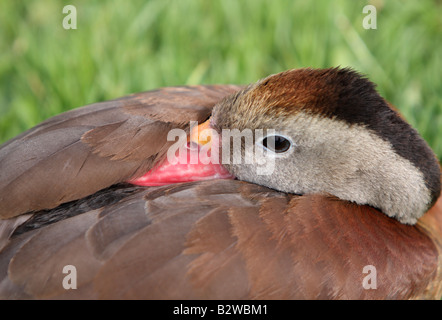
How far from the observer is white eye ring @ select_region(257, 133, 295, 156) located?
7.04 feet

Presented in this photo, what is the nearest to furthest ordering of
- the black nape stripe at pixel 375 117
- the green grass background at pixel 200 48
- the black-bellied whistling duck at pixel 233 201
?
1. the black-bellied whistling duck at pixel 233 201
2. the black nape stripe at pixel 375 117
3. the green grass background at pixel 200 48

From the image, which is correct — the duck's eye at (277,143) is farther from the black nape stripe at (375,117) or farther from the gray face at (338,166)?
the black nape stripe at (375,117)

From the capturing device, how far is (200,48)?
3930 mm

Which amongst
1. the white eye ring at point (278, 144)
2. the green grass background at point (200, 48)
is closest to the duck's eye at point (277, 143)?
the white eye ring at point (278, 144)

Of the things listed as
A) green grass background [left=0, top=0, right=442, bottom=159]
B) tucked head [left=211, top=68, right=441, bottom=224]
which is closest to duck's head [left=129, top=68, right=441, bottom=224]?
tucked head [left=211, top=68, right=441, bottom=224]

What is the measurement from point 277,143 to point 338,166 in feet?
0.84

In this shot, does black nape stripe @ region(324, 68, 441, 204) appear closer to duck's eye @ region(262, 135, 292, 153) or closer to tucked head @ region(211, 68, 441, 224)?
tucked head @ region(211, 68, 441, 224)

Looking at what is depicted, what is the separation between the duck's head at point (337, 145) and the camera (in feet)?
6.81

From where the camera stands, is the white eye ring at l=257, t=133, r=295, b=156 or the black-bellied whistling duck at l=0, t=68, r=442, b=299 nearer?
the black-bellied whistling duck at l=0, t=68, r=442, b=299

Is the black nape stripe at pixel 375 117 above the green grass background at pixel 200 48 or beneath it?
beneath

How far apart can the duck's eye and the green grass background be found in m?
1.34

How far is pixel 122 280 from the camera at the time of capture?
167cm
